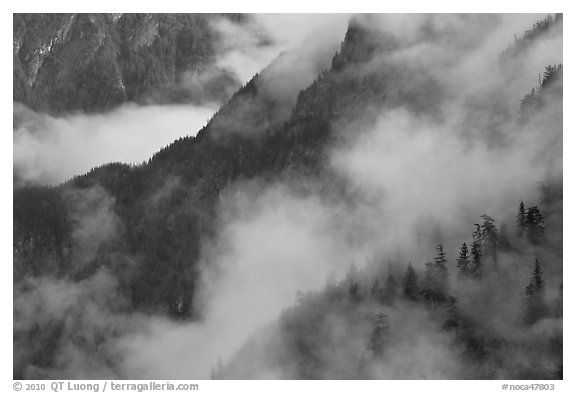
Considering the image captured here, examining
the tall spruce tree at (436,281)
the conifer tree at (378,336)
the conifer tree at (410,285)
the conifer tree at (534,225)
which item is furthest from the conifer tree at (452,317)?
the conifer tree at (534,225)

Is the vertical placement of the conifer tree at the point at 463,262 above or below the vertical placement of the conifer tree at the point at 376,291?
above

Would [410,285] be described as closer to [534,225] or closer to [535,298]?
[534,225]

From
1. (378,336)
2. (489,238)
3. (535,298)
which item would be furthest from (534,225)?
(378,336)

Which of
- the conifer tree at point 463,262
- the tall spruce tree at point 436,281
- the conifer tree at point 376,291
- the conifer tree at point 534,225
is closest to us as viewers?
the conifer tree at point 534,225

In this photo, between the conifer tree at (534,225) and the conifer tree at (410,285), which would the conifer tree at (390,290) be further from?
the conifer tree at (534,225)

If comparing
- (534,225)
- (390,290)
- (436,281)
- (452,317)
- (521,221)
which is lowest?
(452,317)

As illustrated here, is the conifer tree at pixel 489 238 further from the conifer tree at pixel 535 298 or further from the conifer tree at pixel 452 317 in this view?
the conifer tree at pixel 535 298

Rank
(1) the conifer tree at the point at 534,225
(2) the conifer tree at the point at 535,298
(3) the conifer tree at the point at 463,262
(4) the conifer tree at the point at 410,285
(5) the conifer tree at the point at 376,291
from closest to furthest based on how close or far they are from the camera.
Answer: (2) the conifer tree at the point at 535,298
(1) the conifer tree at the point at 534,225
(3) the conifer tree at the point at 463,262
(4) the conifer tree at the point at 410,285
(5) the conifer tree at the point at 376,291

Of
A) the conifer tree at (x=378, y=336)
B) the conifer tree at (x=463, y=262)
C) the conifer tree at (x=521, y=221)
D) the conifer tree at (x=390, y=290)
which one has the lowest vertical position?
the conifer tree at (x=378, y=336)

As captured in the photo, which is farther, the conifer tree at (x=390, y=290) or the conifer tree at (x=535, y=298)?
the conifer tree at (x=390, y=290)

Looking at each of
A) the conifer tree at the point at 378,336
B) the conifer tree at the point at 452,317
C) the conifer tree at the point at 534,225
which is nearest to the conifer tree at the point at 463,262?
the conifer tree at the point at 452,317

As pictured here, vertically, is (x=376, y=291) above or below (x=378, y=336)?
above
